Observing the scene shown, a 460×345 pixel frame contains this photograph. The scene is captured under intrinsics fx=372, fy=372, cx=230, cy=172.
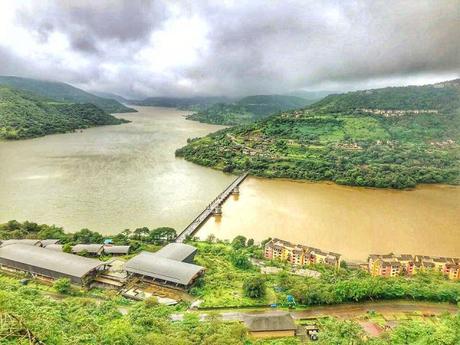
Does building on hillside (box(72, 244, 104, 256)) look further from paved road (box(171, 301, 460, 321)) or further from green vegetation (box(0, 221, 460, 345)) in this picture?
paved road (box(171, 301, 460, 321))

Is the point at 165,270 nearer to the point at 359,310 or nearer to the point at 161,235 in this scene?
the point at 161,235

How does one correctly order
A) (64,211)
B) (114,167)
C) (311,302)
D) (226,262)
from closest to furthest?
(311,302), (226,262), (64,211), (114,167)

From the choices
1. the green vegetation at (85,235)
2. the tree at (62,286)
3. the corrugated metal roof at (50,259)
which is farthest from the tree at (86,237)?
the tree at (62,286)

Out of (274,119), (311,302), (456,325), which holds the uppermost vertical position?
(274,119)

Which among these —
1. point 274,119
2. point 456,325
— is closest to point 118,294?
point 456,325

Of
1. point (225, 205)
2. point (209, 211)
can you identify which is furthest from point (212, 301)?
point (225, 205)

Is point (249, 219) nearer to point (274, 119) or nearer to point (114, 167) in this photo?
point (114, 167)
